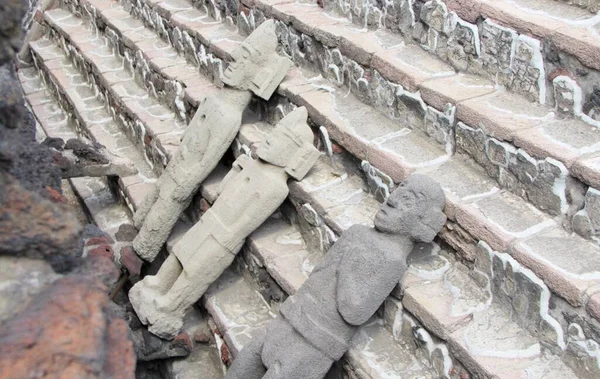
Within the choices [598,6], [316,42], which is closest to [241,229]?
[316,42]

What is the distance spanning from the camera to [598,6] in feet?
9.53

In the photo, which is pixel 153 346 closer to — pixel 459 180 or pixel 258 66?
pixel 258 66

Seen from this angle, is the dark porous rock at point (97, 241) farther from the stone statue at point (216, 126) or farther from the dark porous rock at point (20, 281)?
the dark porous rock at point (20, 281)

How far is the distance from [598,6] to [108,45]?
14.8 ft

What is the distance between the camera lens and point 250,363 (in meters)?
3.00

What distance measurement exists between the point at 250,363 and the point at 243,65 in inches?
65.9

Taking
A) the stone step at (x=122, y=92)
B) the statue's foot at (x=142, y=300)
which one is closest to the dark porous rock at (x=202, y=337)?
the statue's foot at (x=142, y=300)

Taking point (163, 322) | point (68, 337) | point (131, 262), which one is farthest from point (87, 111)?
point (68, 337)

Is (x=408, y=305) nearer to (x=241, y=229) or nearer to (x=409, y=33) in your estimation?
(x=241, y=229)

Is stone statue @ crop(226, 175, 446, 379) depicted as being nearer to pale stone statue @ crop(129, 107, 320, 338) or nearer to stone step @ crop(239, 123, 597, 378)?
stone step @ crop(239, 123, 597, 378)

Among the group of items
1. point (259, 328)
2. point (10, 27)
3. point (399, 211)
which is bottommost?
point (259, 328)

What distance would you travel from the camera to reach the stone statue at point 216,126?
3.84 meters

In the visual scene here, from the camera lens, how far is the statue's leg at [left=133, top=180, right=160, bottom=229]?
4047 millimetres

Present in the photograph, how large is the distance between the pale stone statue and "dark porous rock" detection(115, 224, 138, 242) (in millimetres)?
928
